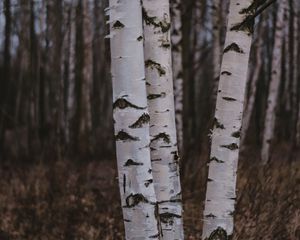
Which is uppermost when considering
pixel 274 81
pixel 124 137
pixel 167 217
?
pixel 274 81

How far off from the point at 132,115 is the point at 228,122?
834 mm

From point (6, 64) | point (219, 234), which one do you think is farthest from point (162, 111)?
point (6, 64)

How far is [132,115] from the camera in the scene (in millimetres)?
2945

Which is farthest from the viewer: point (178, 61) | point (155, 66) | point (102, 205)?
point (178, 61)

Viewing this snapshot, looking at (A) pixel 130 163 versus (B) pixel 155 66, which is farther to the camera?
(B) pixel 155 66

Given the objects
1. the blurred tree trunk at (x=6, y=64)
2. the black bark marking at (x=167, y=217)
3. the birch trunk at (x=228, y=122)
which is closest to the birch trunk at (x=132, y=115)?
the black bark marking at (x=167, y=217)

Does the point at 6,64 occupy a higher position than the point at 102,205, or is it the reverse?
the point at 6,64

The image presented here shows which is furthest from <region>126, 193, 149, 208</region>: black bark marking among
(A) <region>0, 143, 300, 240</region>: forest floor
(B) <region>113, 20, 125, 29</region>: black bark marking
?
(A) <region>0, 143, 300, 240</region>: forest floor

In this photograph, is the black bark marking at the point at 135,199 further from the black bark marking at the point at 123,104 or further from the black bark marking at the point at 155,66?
the black bark marking at the point at 155,66

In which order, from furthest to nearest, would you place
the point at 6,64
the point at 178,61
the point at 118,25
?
the point at 6,64 → the point at 178,61 → the point at 118,25

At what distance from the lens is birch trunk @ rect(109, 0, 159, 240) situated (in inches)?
115

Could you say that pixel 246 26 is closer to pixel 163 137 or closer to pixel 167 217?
pixel 163 137

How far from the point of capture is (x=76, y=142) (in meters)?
12.8

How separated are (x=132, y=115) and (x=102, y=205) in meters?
4.26
